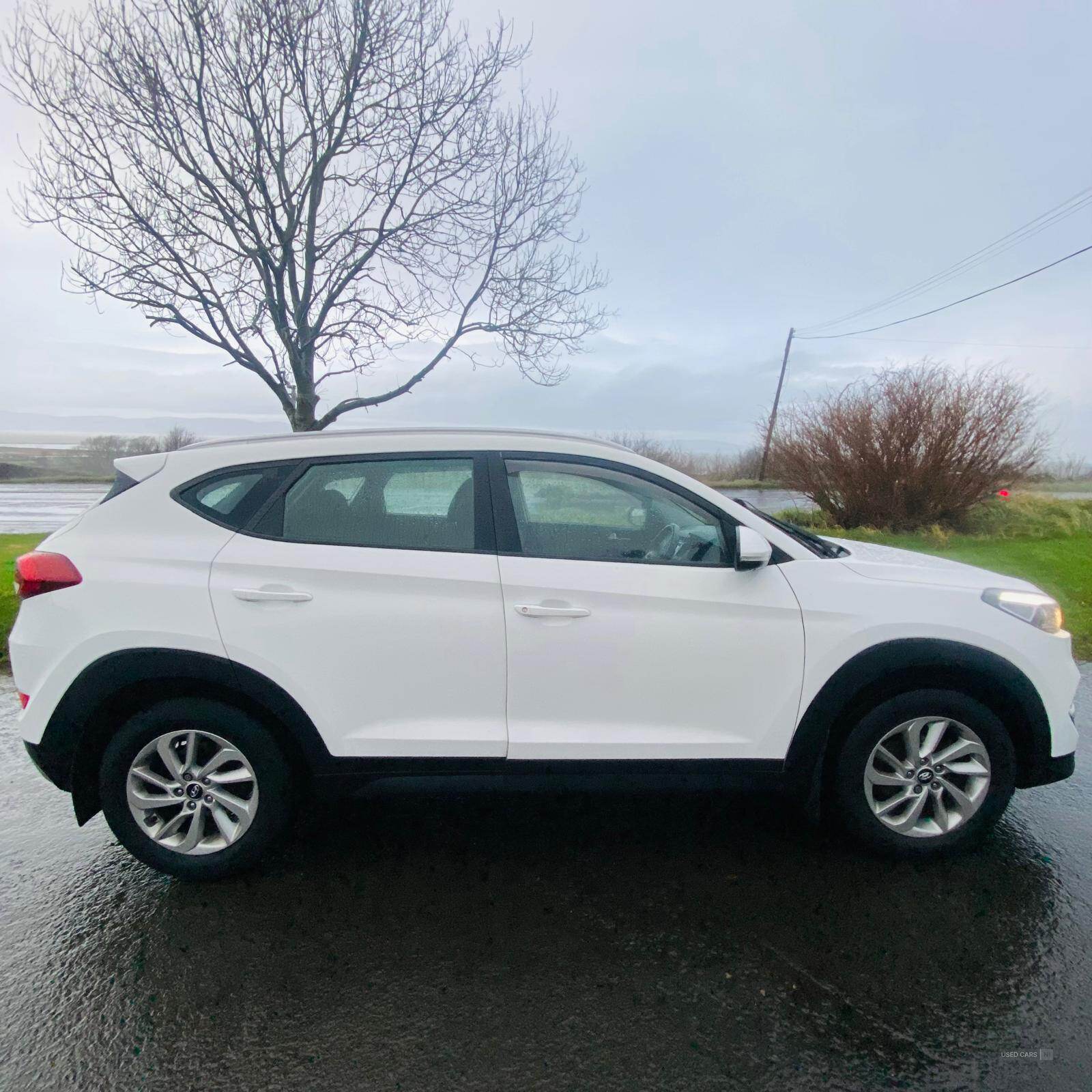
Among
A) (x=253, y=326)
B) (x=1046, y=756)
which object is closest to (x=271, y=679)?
(x=1046, y=756)

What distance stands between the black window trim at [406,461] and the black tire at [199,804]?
713 mm

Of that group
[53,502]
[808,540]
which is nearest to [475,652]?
[808,540]

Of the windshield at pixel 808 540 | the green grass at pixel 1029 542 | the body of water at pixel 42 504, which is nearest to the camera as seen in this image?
the windshield at pixel 808 540

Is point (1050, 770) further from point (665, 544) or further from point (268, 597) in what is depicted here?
point (268, 597)

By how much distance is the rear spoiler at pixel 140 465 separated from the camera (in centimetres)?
308

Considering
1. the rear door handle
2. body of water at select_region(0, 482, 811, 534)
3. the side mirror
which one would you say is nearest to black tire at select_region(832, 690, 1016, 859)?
the side mirror

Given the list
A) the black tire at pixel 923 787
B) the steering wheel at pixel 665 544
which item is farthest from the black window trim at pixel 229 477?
the black tire at pixel 923 787

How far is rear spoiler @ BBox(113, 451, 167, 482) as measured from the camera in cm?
308

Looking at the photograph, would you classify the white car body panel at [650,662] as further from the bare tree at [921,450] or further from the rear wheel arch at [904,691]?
the bare tree at [921,450]

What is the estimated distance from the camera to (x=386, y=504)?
120 inches

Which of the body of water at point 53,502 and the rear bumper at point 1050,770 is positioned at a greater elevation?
the rear bumper at point 1050,770

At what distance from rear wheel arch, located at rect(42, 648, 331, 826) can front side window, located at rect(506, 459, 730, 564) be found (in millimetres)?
1120

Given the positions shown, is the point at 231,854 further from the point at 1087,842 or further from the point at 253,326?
the point at 253,326

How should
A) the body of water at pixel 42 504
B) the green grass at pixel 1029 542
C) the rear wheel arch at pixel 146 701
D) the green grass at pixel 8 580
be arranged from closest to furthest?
the rear wheel arch at pixel 146 701, the green grass at pixel 8 580, the green grass at pixel 1029 542, the body of water at pixel 42 504
